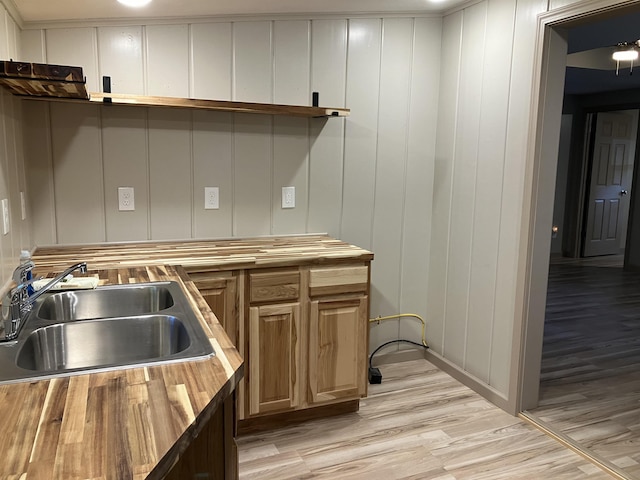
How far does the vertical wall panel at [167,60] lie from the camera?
281 centimetres

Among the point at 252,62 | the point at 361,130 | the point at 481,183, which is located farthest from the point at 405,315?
the point at 252,62

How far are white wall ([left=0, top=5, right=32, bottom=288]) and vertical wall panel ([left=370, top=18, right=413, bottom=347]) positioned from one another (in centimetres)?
198

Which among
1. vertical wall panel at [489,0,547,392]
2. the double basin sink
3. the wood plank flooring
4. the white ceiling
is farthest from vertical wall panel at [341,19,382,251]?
the double basin sink

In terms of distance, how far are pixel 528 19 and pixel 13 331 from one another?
264 cm

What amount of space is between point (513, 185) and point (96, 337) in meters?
2.18

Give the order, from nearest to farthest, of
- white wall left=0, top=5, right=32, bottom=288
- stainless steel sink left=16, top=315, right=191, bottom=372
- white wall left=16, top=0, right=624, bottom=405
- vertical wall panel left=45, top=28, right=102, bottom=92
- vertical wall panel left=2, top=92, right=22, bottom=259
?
stainless steel sink left=16, top=315, right=191, bottom=372
white wall left=0, top=5, right=32, bottom=288
vertical wall panel left=2, top=92, right=22, bottom=259
vertical wall panel left=45, top=28, right=102, bottom=92
white wall left=16, top=0, right=624, bottom=405

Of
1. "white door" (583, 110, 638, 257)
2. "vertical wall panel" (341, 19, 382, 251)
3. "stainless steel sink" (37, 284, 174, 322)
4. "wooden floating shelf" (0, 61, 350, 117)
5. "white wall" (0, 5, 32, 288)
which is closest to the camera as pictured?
"wooden floating shelf" (0, 61, 350, 117)

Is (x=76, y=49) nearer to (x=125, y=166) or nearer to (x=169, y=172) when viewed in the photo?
(x=125, y=166)

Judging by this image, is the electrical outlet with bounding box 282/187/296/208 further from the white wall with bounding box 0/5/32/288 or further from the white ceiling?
the white wall with bounding box 0/5/32/288

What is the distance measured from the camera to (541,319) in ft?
9.38

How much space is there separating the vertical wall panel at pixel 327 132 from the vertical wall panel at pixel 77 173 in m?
1.20

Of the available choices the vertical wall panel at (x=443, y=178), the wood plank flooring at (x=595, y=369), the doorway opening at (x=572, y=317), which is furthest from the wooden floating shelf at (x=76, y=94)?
the wood plank flooring at (x=595, y=369)

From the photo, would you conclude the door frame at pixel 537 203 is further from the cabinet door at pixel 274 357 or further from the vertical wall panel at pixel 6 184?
the vertical wall panel at pixel 6 184

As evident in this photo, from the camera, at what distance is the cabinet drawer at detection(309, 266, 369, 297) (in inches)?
106
